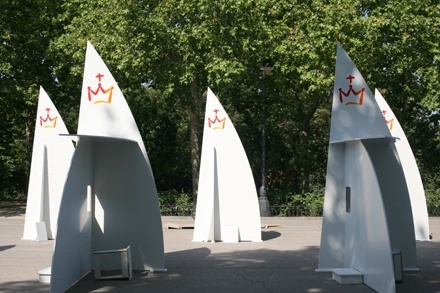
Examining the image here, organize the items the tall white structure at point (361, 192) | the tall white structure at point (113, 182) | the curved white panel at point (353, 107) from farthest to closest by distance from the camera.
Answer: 1. the tall white structure at point (113, 182)
2. the curved white panel at point (353, 107)
3. the tall white structure at point (361, 192)

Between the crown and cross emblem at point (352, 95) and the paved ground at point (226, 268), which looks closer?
the paved ground at point (226, 268)

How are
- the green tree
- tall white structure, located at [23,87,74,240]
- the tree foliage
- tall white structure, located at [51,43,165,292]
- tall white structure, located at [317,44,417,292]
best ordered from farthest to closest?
the green tree → the tree foliage → tall white structure, located at [23,87,74,240] → tall white structure, located at [51,43,165,292] → tall white structure, located at [317,44,417,292]

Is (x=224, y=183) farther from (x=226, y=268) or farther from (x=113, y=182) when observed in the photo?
(x=113, y=182)

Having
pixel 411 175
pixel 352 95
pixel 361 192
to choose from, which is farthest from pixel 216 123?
pixel 361 192

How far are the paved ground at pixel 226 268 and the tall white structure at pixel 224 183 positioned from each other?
62 centimetres

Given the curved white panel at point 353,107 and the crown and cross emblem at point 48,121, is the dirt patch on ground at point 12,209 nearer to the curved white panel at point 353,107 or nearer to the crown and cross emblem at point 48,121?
the crown and cross emblem at point 48,121

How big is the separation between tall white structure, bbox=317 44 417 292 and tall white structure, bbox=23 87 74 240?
8.39 metres

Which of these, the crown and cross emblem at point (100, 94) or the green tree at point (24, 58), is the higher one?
the green tree at point (24, 58)

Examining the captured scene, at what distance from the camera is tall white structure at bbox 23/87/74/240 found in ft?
59.4

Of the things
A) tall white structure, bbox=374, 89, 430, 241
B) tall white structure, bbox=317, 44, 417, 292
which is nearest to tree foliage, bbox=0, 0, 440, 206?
tall white structure, bbox=374, 89, 430, 241

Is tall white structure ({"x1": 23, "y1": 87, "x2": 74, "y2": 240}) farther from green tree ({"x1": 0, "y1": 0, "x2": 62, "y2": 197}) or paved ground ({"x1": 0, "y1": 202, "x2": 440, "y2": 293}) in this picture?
green tree ({"x1": 0, "y1": 0, "x2": 62, "y2": 197})

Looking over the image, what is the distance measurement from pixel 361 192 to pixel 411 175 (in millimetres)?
6925

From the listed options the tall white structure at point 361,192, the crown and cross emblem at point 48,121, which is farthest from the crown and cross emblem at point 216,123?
the tall white structure at point 361,192

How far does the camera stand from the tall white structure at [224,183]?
57.1 feet
